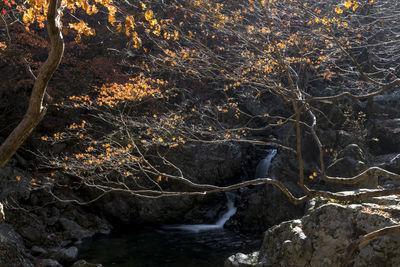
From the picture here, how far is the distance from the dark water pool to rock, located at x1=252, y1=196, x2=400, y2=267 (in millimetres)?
4396

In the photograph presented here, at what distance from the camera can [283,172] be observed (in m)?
14.3

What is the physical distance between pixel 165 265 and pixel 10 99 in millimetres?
9707

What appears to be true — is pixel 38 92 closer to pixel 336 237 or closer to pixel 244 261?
pixel 336 237

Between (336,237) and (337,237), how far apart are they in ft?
0.06

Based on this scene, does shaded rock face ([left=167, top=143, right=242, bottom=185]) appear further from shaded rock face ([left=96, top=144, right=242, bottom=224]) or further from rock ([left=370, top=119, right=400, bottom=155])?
rock ([left=370, top=119, right=400, bottom=155])

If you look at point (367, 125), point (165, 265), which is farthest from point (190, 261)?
point (367, 125)

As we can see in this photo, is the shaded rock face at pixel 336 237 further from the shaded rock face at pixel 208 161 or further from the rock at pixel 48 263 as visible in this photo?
the shaded rock face at pixel 208 161

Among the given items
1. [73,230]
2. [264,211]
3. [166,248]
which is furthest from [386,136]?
[73,230]

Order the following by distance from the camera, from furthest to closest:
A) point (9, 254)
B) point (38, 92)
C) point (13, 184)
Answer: point (13, 184), point (9, 254), point (38, 92)

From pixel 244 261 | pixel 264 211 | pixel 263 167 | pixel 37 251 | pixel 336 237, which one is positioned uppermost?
pixel 336 237

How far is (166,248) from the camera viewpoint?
37.4 feet

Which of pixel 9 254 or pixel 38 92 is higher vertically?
pixel 38 92

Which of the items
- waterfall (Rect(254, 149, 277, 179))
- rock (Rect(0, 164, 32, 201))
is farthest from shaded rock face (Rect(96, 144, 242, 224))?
rock (Rect(0, 164, 32, 201))

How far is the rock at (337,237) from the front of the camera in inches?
190
